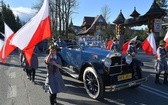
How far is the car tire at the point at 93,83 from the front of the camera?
26.6 feet

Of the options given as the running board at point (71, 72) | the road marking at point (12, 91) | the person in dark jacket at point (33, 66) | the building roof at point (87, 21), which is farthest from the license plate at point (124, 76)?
the building roof at point (87, 21)

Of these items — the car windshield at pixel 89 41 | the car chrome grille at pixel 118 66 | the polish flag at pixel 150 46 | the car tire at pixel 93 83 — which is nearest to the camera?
the car tire at pixel 93 83

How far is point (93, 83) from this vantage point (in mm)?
8508

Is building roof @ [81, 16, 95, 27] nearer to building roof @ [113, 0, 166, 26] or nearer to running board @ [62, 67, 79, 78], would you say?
building roof @ [113, 0, 166, 26]

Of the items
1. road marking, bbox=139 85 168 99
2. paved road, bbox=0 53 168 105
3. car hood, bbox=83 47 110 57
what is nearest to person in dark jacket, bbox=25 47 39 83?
paved road, bbox=0 53 168 105

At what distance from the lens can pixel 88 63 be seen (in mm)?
8859

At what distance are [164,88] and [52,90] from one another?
167 inches

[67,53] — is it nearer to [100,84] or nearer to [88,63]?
[88,63]

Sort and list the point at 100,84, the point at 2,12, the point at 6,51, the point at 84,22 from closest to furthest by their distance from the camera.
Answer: the point at 100,84 → the point at 6,51 → the point at 2,12 → the point at 84,22

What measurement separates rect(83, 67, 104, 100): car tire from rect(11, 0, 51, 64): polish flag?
6.17 feet

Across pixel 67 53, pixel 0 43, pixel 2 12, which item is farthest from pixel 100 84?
pixel 2 12

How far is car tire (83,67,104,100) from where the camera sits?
811 centimetres

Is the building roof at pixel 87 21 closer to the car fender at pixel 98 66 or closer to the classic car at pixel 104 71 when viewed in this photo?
the classic car at pixel 104 71

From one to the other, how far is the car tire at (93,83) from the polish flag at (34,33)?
1.88m
